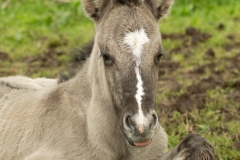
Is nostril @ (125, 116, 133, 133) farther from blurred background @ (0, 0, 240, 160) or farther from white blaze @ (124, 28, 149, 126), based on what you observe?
blurred background @ (0, 0, 240, 160)

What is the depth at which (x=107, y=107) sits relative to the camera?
4.66 m

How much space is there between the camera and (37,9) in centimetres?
1328

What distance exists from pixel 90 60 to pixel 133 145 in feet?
3.76

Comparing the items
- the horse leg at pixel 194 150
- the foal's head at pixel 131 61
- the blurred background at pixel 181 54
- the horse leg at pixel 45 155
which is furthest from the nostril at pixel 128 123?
the blurred background at pixel 181 54

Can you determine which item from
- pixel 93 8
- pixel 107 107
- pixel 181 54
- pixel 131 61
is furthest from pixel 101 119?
pixel 181 54

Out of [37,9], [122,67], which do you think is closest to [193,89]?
[122,67]

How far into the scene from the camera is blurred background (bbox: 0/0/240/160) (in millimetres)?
6734

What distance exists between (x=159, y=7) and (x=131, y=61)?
92 centimetres

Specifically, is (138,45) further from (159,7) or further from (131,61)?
(159,7)

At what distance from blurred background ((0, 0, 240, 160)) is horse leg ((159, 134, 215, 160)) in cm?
126

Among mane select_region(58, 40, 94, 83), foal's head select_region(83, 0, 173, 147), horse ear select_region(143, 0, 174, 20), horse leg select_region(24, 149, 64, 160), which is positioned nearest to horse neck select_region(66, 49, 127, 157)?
foal's head select_region(83, 0, 173, 147)

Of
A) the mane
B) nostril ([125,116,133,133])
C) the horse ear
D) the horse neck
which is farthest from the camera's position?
the mane

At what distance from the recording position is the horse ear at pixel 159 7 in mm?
4746

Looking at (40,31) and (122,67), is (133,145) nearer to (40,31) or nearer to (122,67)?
(122,67)
